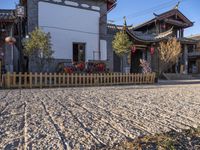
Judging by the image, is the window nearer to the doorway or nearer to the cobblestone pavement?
the doorway

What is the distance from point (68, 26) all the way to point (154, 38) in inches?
326

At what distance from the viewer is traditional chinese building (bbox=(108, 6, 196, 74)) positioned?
60.1 ft

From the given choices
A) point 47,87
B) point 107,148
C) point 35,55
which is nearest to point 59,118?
point 107,148

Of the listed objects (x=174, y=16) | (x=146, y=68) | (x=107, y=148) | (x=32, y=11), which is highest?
(x=174, y=16)

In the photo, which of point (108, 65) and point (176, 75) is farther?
point (176, 75)

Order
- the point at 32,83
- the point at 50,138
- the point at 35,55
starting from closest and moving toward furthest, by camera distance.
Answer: the point at 50,138
the point at 32,83
the point at 35,55

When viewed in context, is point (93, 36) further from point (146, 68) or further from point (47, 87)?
point (47, 87)

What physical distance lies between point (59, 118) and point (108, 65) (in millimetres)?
12285

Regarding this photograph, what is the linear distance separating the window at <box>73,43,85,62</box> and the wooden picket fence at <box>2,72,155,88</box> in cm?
365

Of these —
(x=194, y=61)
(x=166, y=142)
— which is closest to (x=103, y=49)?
(x=166, y=142)

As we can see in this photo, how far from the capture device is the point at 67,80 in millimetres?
11266

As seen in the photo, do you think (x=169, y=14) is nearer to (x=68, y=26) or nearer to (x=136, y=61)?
(x=136, y=61)

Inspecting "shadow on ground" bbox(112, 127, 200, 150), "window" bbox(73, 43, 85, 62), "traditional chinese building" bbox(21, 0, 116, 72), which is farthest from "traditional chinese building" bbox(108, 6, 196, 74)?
"shadow on ground" bbox(112, 127, 200, 150)

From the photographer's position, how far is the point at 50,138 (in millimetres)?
3150
